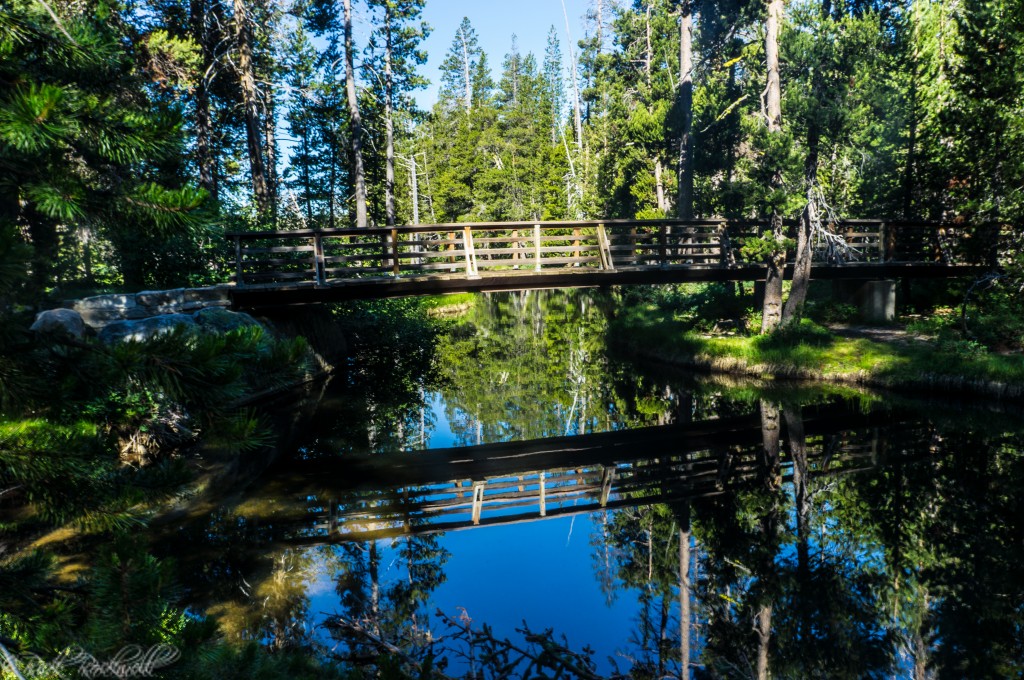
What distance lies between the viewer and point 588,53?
58312 mm

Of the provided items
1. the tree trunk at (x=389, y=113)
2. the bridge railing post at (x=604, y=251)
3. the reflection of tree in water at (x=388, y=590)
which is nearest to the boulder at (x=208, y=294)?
the bridge railing post at (x=604, y=251)

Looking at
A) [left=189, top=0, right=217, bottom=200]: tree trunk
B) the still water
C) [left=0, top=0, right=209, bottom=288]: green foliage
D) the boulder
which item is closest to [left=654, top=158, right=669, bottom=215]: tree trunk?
the still water

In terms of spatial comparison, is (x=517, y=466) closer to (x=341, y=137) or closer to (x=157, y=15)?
(x=157, y=15)

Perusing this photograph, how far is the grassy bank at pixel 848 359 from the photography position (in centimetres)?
1431

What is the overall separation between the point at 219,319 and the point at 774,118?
597 inches

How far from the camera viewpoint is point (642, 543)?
785cm

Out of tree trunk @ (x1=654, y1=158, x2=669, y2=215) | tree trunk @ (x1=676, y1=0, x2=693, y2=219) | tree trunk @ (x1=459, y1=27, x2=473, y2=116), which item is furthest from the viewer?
tree trunk @ (x1=459, y1=27, x2=473, y2=116)

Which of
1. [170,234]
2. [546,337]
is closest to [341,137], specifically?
[546,337]

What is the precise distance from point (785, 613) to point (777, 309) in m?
→ 14.3

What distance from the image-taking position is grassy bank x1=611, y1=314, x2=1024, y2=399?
47.0 feet

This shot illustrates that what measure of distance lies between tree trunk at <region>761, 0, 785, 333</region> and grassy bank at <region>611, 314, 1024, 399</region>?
1.12m

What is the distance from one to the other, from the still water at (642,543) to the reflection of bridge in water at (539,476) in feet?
0.18

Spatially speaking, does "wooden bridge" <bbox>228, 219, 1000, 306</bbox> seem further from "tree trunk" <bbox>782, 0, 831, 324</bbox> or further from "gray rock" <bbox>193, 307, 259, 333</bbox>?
"gray rock" <bbox>193, 307, 259, 333</bbox>

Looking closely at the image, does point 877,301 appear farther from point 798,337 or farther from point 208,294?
point 208,294
